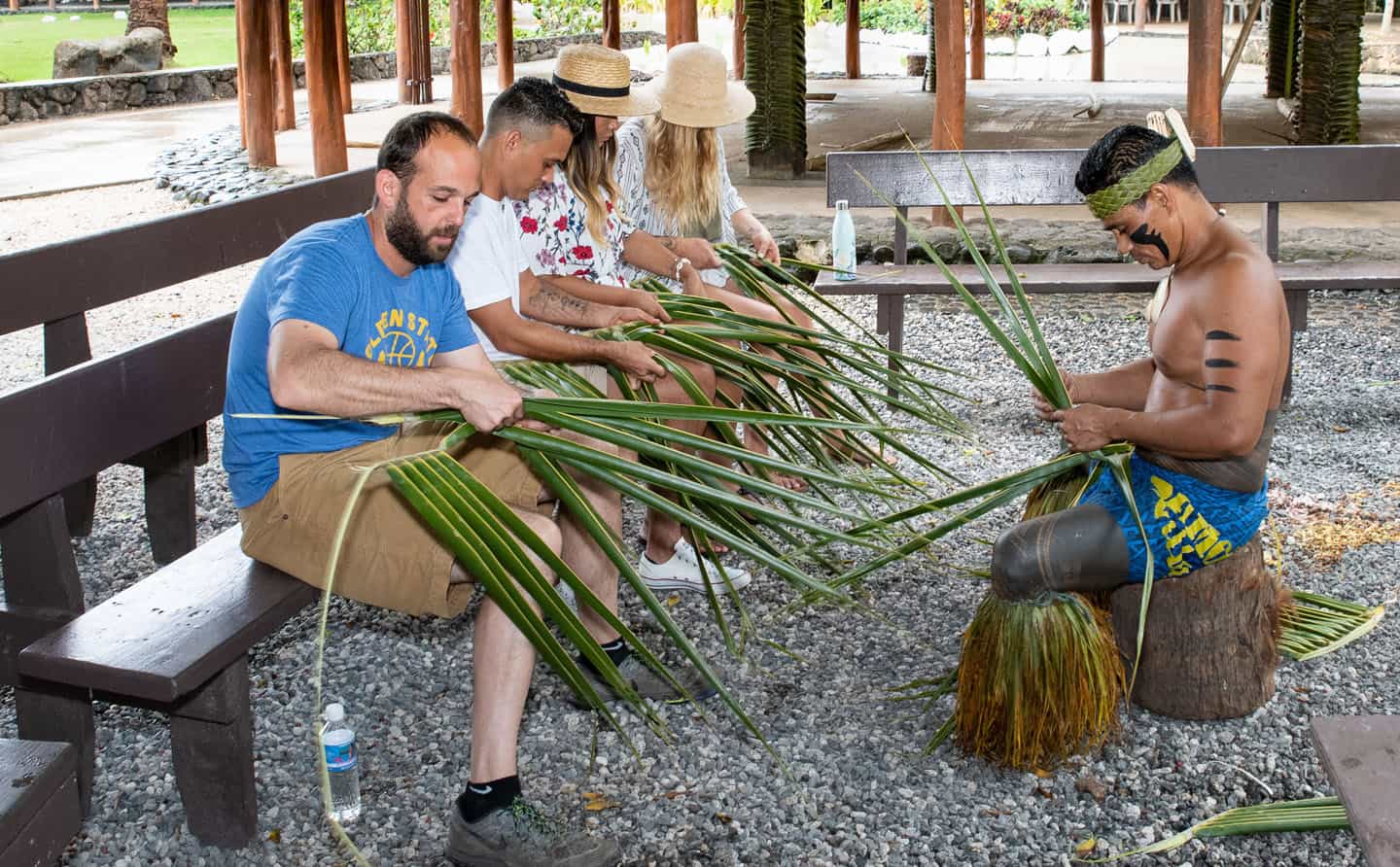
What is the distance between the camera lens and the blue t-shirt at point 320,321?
108 inches

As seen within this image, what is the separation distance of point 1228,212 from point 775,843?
732 centimetres

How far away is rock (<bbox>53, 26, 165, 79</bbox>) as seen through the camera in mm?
21812

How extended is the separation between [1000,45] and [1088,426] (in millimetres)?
24698

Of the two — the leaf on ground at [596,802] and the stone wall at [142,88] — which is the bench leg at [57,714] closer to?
the leaf on ground at [596,802]

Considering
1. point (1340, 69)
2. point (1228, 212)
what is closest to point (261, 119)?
point (1228, 212)

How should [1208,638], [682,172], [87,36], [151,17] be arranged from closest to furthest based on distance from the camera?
[1208,638]
[682,172]
[151,17]
[87,36]

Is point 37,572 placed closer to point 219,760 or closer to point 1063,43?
point 219,760

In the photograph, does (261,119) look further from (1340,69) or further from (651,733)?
(651,733)

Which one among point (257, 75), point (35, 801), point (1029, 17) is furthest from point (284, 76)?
point (1029, 17)

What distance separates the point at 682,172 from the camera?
4.60 m

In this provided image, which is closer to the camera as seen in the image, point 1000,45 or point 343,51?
point 343,51

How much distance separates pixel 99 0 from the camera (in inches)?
1398

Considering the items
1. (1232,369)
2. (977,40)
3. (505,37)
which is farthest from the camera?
(977,40)

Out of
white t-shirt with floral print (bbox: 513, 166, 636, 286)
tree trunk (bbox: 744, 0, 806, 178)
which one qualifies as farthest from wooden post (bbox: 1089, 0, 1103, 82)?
white t-shirt with floral print (bbox: 513, 166, 636, 286)
